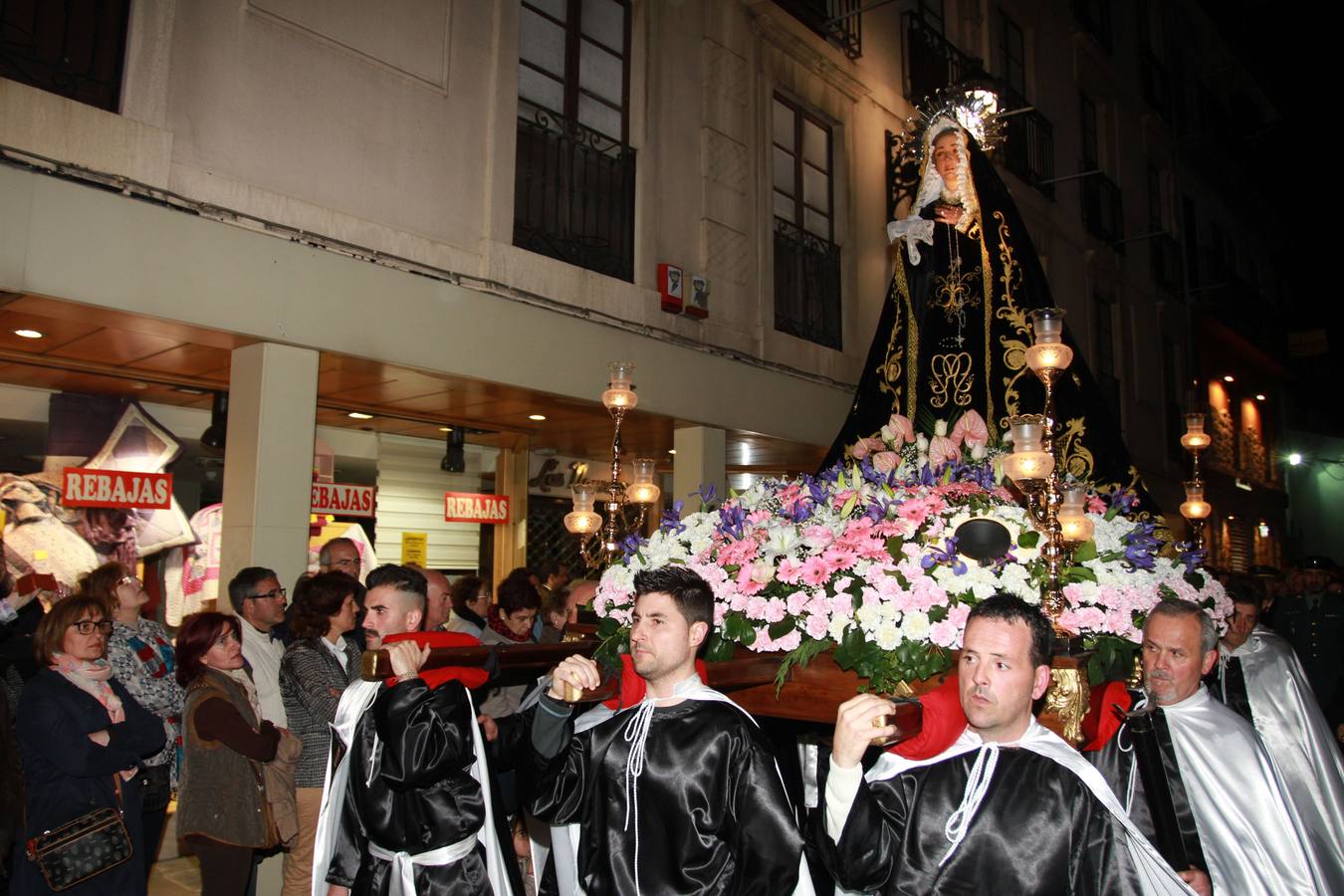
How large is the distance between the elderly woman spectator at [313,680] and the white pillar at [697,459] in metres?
4.61

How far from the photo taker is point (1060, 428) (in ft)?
17.5

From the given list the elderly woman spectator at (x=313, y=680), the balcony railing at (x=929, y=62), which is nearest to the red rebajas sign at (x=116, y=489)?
the elderly woman spectator at (x=313, y=680)

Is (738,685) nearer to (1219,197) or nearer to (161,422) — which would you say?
(161,422)

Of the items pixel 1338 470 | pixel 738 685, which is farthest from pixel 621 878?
pixel 1338 470

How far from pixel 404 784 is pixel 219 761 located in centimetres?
177

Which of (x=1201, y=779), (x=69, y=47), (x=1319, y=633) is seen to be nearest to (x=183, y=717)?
(x=69, y=47)

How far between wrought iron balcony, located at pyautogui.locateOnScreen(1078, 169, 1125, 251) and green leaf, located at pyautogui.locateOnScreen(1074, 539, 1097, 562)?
49.0 ft

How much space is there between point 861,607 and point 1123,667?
1.18 meters

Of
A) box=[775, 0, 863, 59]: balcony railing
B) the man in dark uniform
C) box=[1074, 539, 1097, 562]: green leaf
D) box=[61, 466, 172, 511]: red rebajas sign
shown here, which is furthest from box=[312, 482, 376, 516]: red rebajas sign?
the man in dark uniform

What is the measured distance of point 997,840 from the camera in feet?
8.32

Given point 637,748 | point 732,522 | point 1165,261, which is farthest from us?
point 1165,261

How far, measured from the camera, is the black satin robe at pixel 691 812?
114 inches

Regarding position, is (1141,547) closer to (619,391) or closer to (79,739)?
(619,391)

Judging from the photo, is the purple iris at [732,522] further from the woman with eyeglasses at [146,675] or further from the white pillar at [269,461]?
the white pillar at [269,461]
